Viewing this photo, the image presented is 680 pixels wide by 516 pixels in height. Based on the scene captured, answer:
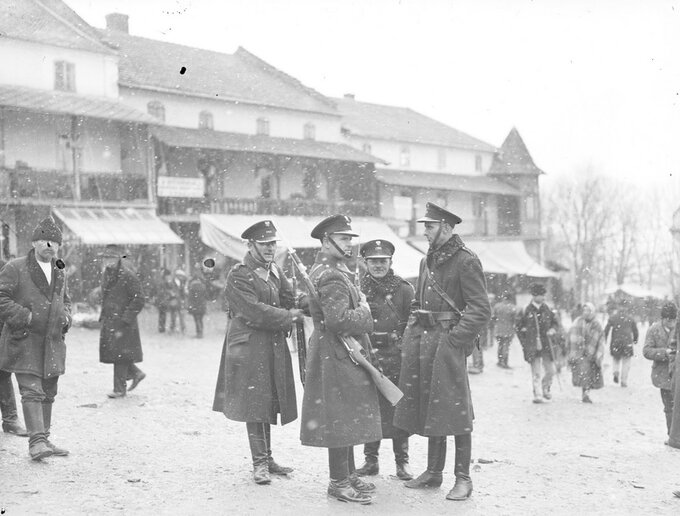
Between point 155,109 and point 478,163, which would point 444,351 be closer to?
point 155,109

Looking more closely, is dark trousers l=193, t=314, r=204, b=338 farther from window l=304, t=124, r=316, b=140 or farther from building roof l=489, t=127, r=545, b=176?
building roof l=489, t=127, r=545, b=176

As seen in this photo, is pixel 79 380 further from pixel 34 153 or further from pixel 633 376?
pixel 34 153

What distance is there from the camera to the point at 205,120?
3250 centimetres

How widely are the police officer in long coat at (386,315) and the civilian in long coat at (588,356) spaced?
6591mm

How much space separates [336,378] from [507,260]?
30.1 metres

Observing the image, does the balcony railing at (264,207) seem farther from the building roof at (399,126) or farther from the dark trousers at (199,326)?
the dark trousers at (199,326)

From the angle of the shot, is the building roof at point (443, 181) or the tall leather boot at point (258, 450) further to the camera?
the building roof at point (443, 181)

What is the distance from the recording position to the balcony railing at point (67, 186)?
2486 centimetres

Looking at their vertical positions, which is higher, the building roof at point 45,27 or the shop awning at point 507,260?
the building roof at point 45,27

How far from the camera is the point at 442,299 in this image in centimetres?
571

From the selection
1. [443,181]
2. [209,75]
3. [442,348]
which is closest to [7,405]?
[442,348]

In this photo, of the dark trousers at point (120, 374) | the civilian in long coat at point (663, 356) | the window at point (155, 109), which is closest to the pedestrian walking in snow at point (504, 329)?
the civilian in long coat at point (663, 356)

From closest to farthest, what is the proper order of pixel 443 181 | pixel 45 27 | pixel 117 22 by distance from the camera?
pixel 45 27 → pixel 117 22 → pixel 443 181

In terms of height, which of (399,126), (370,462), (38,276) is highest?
(399,126)
